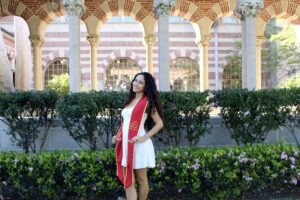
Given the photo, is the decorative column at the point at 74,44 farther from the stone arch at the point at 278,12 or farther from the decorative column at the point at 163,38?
the stone arch at the point at 278,12

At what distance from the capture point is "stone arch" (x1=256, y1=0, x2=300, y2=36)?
1878 cm

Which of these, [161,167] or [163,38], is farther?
[163,38]

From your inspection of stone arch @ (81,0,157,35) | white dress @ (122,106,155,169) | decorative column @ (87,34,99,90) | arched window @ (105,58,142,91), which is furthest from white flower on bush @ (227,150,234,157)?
arched window @ (105,58,142,91)

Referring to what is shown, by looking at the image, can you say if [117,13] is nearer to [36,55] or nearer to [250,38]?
[36,55]

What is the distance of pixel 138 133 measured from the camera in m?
5.73

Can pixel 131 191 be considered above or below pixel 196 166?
below

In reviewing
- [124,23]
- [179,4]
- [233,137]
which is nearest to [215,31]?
[124,23]

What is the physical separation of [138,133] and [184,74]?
960 inches

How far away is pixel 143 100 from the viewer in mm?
5785

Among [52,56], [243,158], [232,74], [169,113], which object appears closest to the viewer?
[243,158]

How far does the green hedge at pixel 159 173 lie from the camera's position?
23.1 ft

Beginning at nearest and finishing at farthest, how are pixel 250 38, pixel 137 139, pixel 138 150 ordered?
pixel 137 139
pixel 138 150
pixel 250 38

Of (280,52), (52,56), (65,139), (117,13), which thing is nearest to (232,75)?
(280,52)

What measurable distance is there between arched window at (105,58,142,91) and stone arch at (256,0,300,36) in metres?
11.7
